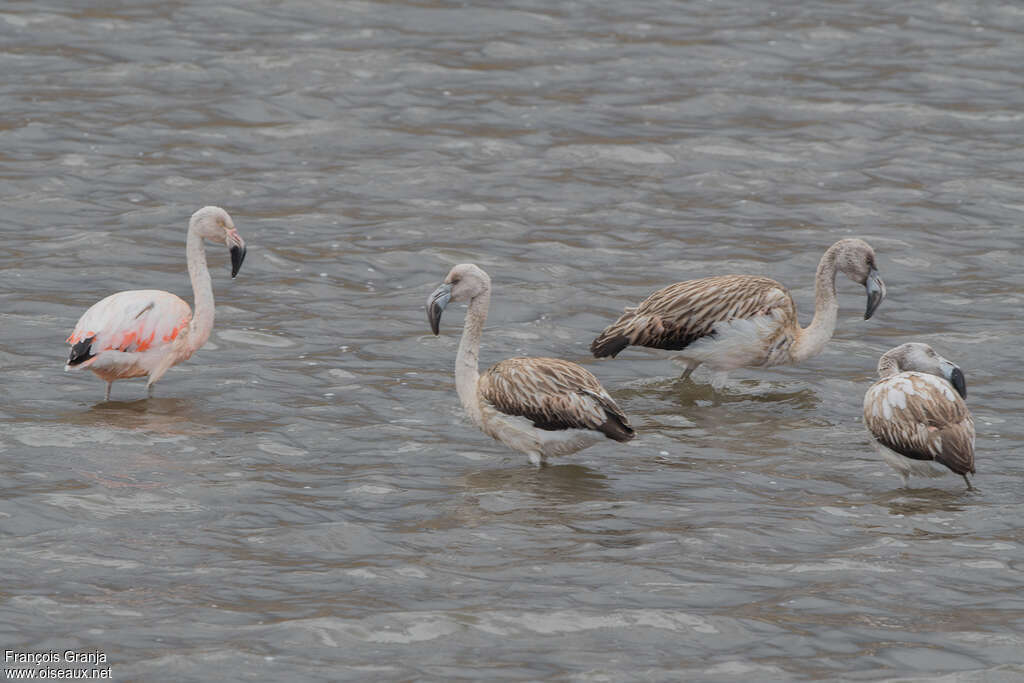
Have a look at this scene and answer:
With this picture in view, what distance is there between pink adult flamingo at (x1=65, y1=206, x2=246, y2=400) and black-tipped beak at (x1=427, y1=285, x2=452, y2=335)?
198 cm

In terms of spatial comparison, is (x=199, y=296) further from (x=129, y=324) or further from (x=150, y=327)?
(x=129, y=324)

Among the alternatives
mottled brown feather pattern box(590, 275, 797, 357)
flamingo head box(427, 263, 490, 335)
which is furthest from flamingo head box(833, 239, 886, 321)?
flamingo head box(427, 263, 490, 335)

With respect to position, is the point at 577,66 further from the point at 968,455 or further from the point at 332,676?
the point at 332,676

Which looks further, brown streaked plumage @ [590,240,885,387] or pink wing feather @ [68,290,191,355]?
brown streaked plumage @ [590,240,885,387]

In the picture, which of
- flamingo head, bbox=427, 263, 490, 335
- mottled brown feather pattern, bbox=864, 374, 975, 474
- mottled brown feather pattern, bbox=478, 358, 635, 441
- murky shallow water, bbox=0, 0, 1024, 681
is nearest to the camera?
murky shallow water, bbox=0, 0, 1024, 681

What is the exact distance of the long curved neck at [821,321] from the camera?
12.4 metres

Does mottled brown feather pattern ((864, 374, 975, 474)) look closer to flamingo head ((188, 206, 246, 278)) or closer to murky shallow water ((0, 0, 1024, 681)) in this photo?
murky shallow water ((0, 0, 1024, 681))

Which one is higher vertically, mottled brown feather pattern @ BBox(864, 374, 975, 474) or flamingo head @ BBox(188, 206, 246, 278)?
flamingo head @ BBox(188, 206, 246, 278)

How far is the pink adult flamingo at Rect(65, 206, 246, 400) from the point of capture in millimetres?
11211

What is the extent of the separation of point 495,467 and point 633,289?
12.2ft

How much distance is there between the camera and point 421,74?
63.7 feet

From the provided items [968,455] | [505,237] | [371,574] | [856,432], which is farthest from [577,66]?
[371,574]

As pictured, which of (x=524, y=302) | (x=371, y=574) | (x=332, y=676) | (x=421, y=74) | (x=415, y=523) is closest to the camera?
(x=332, y=676)

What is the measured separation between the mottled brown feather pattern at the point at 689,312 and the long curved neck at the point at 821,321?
22cm
